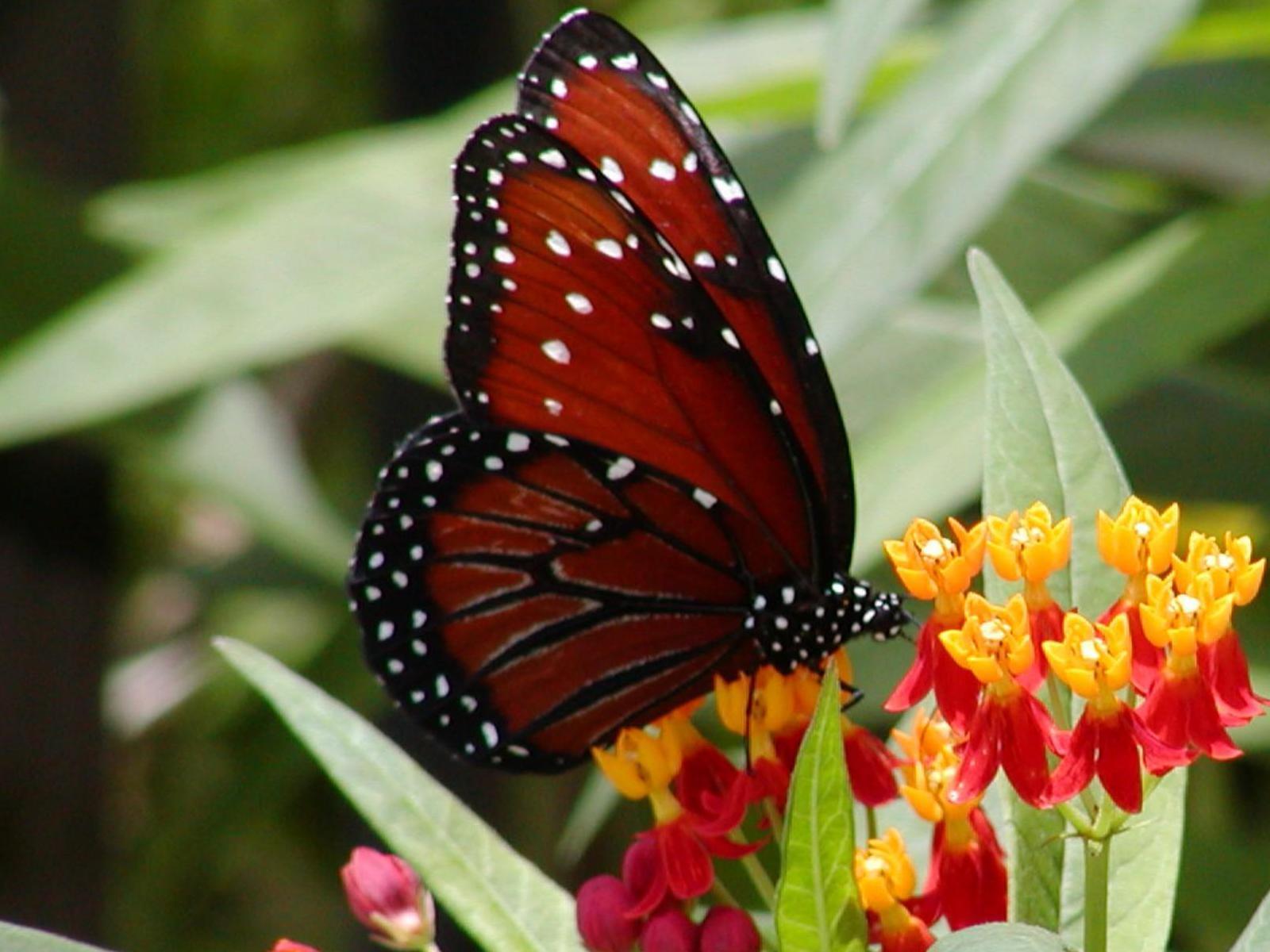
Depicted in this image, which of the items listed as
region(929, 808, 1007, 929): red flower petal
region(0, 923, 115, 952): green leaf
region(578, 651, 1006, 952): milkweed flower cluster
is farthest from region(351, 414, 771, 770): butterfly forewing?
region(0, 923, 115, 952): green leaf

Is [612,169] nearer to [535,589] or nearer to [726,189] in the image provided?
[726,189]

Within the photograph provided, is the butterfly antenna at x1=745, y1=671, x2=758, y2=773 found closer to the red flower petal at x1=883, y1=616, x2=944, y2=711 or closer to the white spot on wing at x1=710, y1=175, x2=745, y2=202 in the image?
the red flower petal at x1=883, y1=616, x2=944, y2=711

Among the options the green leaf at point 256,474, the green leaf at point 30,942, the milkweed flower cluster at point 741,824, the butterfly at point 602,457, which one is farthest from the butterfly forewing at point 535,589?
the green leaf at point 256,474

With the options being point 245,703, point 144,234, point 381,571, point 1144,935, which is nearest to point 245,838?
point 245,703

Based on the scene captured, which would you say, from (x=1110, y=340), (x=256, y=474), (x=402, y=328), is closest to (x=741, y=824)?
(x=1110, y=340)

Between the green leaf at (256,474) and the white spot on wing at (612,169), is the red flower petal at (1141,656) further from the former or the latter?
the green leaf at (256,474)

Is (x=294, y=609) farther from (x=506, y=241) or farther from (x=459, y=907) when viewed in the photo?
(x=459, y=907)

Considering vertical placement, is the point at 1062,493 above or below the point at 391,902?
above
